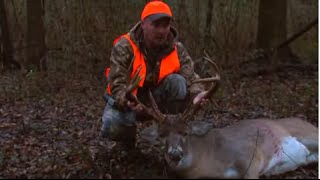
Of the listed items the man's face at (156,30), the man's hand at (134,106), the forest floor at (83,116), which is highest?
the man's face at (156,30)

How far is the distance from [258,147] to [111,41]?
248 inches

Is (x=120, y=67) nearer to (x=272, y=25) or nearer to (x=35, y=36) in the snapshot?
(x=272, y=25)

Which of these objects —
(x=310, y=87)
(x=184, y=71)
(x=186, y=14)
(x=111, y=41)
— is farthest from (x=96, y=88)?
(x=184, y=71)

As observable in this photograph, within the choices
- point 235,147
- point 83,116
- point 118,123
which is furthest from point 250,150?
point 83,116

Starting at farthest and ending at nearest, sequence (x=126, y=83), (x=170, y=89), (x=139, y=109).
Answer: (x=170, y=89) → (x=126, y=83) → (x=139, y=109)

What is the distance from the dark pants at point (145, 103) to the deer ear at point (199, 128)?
1.67 ft

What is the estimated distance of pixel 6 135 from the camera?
22.6 ft

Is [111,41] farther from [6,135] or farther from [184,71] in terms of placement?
[184,71]

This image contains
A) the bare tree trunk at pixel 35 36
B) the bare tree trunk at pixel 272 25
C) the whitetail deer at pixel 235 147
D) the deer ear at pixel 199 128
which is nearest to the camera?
the whitetail deer at pixel 235 147

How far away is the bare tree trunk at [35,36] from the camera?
12.3 metres

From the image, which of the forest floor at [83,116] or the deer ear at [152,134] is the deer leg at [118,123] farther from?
the deer ear at [152,134]

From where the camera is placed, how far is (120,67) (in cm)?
522

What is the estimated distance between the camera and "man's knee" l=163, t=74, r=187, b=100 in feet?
17.7

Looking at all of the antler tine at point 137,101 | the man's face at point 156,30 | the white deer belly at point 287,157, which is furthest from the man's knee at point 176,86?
the white deer belly at point 287,157
